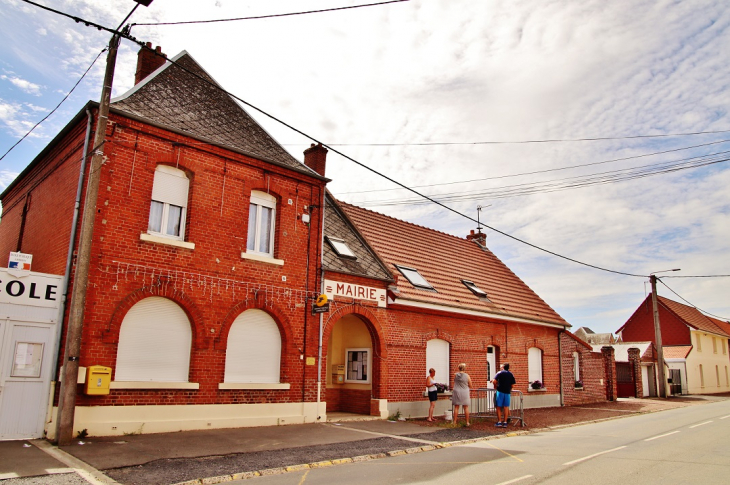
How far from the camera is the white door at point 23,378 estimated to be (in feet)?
33.2

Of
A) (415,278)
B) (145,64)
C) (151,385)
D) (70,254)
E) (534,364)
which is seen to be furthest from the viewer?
(534,364)

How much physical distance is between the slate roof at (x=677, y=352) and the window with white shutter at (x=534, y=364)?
944 inches

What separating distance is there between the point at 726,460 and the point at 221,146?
12.6 meters

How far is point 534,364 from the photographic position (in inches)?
919

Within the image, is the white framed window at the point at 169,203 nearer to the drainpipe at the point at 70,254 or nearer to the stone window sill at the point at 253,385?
the drainpipe at the point at 70,254

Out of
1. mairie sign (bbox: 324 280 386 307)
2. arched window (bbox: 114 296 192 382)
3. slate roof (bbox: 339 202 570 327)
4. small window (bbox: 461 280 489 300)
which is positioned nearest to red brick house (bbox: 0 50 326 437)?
arched window (bbox: 114 296 192 382)

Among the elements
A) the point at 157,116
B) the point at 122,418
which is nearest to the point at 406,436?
the point at 122,418

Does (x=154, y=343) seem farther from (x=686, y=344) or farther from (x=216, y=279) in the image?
(x=686, y=344)

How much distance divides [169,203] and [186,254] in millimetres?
1302

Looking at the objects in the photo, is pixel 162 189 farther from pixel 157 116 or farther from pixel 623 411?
pixel 623 411

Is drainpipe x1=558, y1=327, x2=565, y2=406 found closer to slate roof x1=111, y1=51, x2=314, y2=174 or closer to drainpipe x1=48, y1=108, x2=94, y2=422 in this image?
slate roof x1=111, y1=51, x2=314, y2=174

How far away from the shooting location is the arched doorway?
16.8m

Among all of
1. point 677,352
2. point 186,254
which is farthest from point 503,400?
point 677,352

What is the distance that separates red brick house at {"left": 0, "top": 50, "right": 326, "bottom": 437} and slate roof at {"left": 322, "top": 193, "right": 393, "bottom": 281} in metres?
1.06
